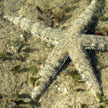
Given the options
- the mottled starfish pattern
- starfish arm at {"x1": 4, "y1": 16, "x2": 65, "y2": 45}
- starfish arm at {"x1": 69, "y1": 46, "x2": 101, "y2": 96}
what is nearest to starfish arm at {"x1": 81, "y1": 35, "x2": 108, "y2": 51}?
the mottled starfish pattern

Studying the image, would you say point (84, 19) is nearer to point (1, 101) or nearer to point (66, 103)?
point (66, 103)

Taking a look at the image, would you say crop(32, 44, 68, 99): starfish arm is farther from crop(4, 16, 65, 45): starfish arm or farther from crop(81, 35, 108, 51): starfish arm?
crop(81, 35, 108, 51): starfish arm

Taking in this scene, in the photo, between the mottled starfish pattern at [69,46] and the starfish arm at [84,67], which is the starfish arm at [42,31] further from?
the starfish arm at [84,67]

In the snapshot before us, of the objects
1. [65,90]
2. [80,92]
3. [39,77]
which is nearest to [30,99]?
[39,77]

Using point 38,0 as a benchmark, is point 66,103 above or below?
below

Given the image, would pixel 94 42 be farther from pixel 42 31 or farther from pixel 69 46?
pixel 42 31

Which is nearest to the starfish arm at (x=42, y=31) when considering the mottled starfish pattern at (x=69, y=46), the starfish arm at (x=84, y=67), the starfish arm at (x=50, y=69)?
the mottled starfish pattern at (x=69, y=46)
